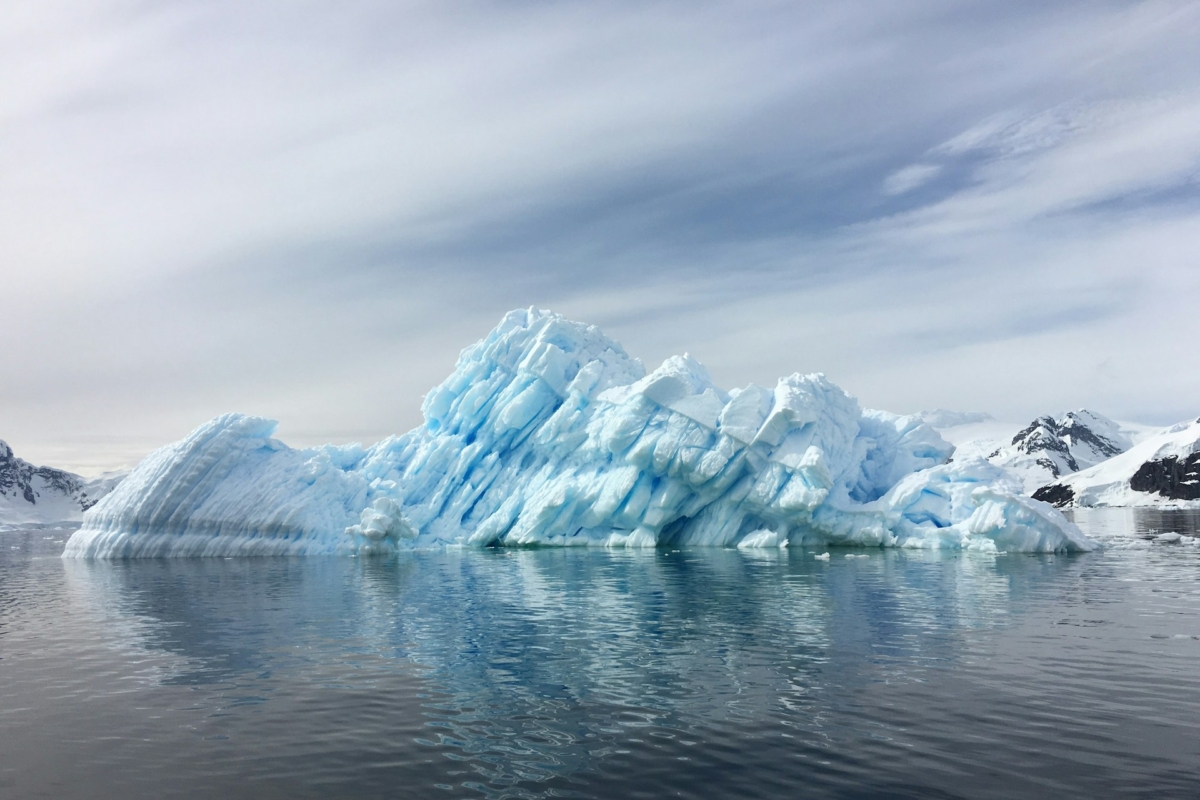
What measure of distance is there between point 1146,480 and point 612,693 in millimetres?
154450

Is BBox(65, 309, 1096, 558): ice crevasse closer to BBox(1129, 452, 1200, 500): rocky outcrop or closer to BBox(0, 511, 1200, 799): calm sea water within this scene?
BBox(0, 511, 1200, 799): calm sea water

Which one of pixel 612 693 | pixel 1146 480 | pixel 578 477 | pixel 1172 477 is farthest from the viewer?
pixel 1146 480

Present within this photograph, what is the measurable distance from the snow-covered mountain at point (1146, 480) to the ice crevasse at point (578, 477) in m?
105

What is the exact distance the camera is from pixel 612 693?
466 inches

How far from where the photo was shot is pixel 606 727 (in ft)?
33.6

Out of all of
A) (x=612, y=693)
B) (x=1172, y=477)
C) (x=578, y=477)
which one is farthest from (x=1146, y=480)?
(x=612, y=693)

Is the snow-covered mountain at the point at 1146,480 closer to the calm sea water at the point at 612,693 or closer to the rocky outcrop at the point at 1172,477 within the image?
the rocky outcrop at the point at 1172,477

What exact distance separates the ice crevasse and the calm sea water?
14.6 metres

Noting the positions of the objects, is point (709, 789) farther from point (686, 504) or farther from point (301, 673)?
point (686, 504)

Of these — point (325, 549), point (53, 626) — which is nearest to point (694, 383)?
point (325, 549)

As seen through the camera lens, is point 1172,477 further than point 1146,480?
No

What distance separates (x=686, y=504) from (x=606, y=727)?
3373 centimetres

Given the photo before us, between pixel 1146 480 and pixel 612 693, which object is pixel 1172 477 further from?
pixel 612 693

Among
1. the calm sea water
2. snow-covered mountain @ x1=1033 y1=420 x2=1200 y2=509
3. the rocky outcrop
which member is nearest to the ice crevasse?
the calm sea water
